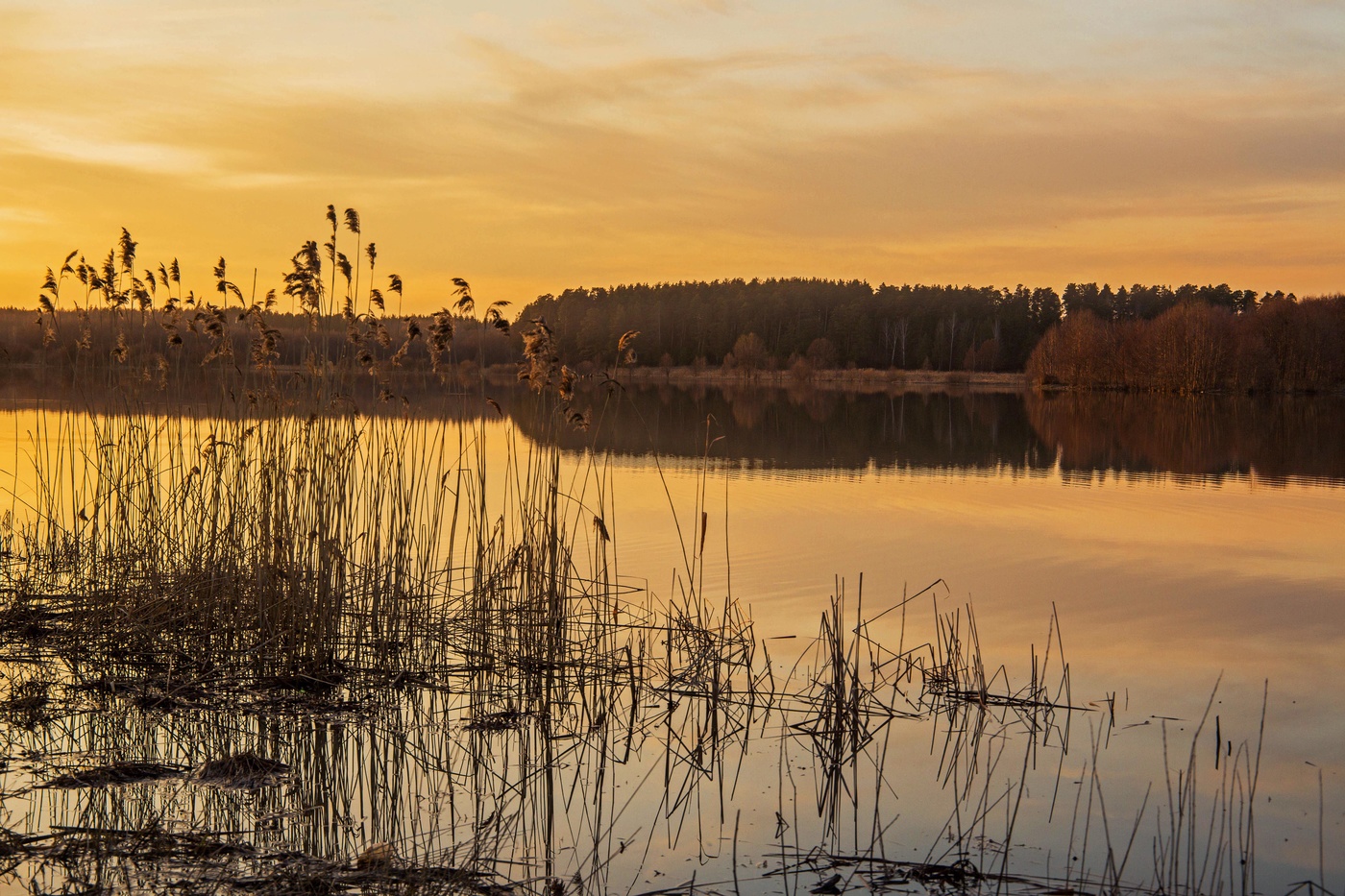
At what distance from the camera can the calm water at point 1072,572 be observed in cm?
490

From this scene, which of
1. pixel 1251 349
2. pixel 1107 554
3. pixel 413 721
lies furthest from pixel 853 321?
pixel 413 721

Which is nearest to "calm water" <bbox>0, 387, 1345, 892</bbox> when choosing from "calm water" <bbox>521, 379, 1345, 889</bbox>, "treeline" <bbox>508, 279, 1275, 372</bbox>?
"calm water" <bbox>521, 379, 1345, 889</bbox>

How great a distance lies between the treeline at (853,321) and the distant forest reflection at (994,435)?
47541 millimetres

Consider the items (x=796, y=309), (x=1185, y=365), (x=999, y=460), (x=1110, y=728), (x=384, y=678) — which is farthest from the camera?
(x=796, y=309)

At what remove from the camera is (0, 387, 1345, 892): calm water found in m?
4.90

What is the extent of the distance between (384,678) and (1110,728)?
12.6ft

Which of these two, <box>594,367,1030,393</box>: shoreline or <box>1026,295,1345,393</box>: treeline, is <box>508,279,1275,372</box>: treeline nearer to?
<box>594,367,1030,393</box>: shoreline

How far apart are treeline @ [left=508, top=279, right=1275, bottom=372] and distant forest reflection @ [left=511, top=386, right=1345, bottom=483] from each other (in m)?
47.5

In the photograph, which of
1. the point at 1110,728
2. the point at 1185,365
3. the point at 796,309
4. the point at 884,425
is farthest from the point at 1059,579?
the point at 796,309

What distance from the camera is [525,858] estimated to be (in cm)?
404

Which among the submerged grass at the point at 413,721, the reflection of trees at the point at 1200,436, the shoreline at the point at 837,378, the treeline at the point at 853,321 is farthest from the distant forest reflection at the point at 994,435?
the treeline at the point at 853,321

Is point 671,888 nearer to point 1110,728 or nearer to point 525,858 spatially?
point 525,858

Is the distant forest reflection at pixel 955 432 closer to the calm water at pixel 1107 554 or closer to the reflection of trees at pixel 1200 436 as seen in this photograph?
the reflection of trees at pixel 1200 436

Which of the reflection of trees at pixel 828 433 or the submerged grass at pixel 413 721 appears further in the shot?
the reflection of trees at pixel 828 433
